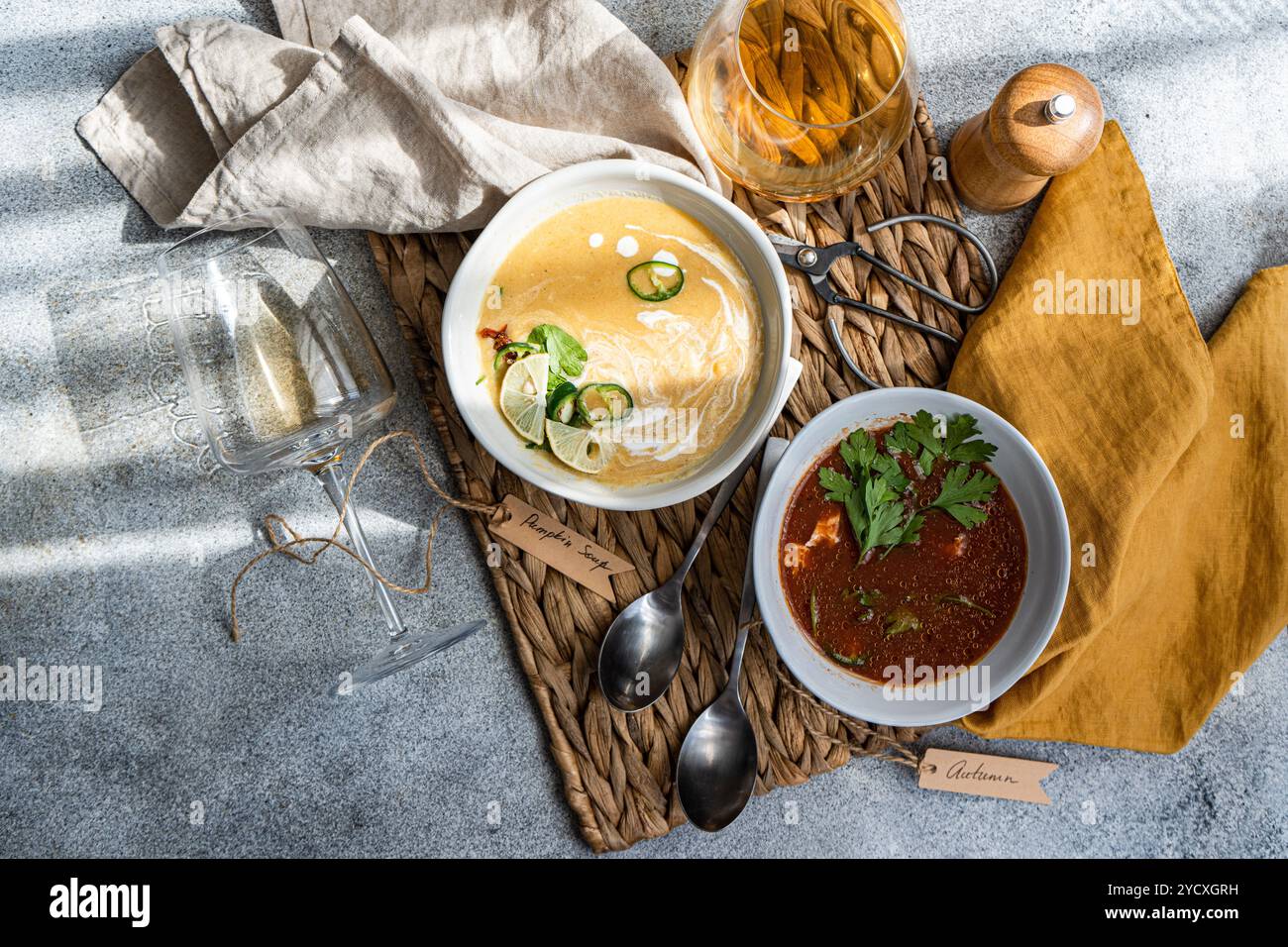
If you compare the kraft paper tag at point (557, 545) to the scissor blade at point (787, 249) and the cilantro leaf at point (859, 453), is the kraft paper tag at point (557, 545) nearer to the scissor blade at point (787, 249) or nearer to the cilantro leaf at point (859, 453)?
the cilantro leaf at point (859, 453)

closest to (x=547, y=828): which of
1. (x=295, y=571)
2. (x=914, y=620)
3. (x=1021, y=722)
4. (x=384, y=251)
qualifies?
(x=295, y=571)

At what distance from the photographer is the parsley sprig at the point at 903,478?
153 centimetres

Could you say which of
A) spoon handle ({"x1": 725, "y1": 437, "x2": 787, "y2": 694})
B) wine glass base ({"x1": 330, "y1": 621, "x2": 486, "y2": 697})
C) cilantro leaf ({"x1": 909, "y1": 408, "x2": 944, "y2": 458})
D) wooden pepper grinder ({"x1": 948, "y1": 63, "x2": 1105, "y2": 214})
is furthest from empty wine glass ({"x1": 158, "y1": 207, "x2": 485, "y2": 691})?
wooden pepper grinder ({"x1": 948, "y1": 63, "x2": 1105, "y2": 214})

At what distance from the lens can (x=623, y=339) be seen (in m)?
1.54

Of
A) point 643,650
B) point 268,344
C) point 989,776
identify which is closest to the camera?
point 268,344

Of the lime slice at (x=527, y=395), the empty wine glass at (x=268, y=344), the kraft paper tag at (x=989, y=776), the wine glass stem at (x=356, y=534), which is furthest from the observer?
the kraft paper tag at (x=989, y=776)

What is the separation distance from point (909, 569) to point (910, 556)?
0.02 metres

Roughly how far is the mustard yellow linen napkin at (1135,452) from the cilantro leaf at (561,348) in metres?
0.73

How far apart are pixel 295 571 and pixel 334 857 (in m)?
0.57

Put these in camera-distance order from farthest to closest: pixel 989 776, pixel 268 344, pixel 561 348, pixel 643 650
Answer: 1. pixel 989 776
2. pixel 643 650
3. pixel 561 348
4. pixel 268 344

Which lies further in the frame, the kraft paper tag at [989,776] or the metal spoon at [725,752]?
the kraft paper tag at [989,776]
